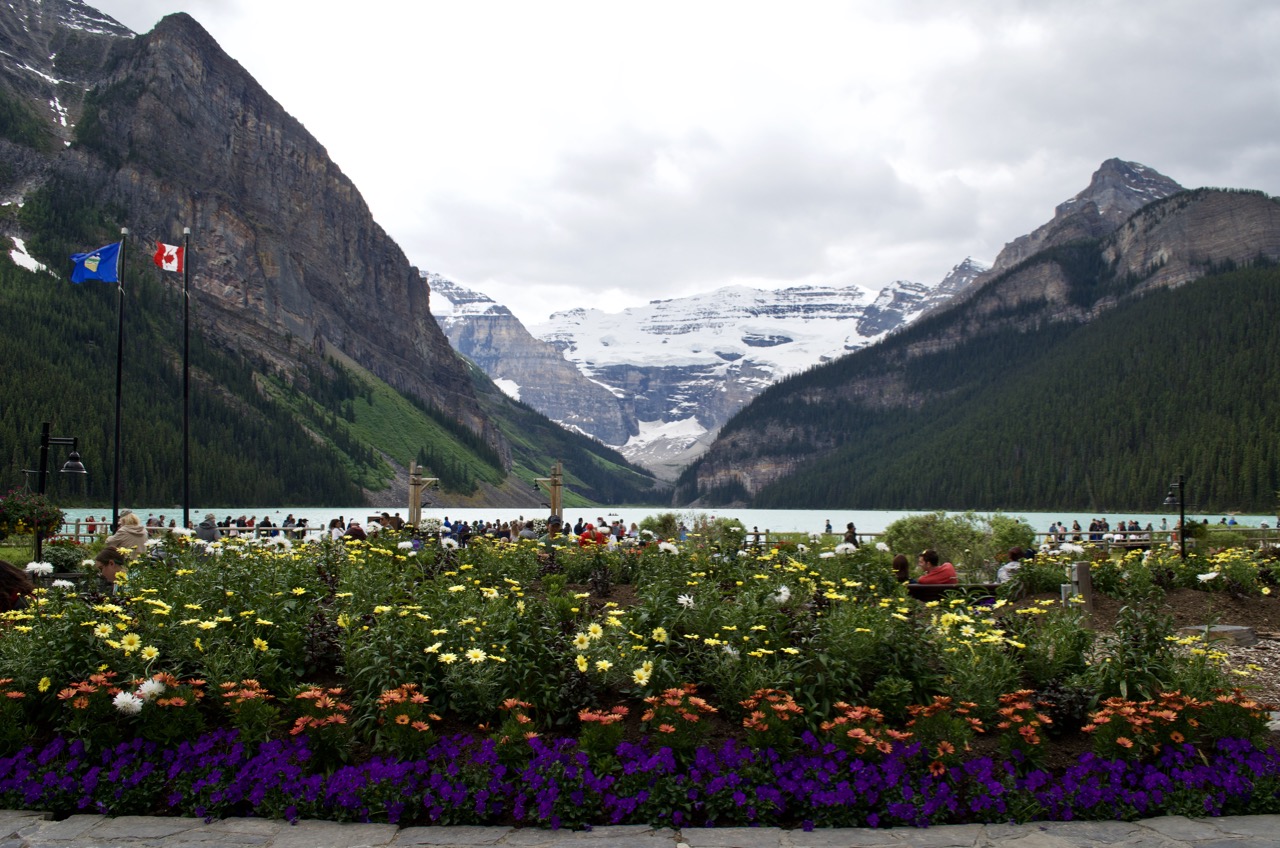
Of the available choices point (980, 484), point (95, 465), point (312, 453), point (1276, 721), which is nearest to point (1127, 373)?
point (980, 484)

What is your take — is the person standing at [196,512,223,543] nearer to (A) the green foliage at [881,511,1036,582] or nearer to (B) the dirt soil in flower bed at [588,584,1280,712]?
(B) the dirt soil in flower bed at [588,584,1280,712]

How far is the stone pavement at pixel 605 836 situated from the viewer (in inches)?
245

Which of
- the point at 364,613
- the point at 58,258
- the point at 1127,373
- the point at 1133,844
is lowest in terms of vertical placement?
the point at 1133,844

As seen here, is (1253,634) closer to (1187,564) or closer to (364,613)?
(1187,564)

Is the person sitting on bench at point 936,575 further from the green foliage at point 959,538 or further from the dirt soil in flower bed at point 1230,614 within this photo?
the green foliage at point 959,538

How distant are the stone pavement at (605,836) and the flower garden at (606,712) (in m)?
0.14

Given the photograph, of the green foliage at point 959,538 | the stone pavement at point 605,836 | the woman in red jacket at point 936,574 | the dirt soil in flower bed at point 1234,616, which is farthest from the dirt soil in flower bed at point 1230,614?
the green foliage at point 959,538

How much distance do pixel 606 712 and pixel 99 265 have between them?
27397mm

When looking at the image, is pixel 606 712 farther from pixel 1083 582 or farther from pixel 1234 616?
pixel 1234 616

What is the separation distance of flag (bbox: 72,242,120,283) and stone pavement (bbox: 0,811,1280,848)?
2529 cm

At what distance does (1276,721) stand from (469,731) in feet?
24.2

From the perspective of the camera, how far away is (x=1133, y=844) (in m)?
6.25

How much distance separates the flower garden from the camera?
672 cm

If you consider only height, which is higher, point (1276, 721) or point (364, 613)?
point (364, 613)
